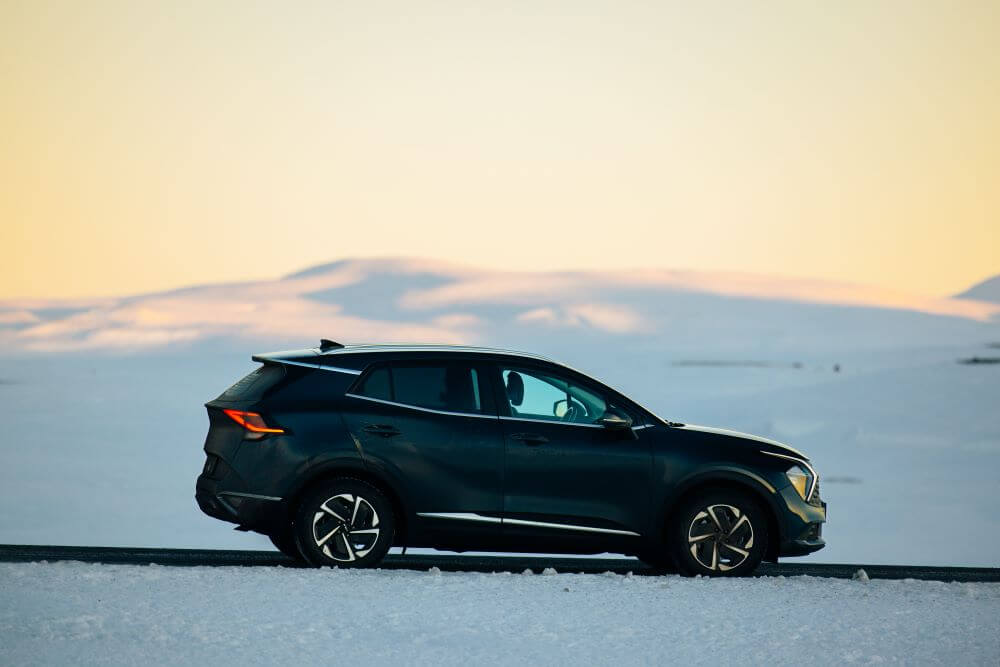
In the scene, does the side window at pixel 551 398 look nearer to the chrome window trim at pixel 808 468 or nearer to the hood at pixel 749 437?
the hood at pixel 749 437

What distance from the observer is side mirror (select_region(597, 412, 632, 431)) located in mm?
11172

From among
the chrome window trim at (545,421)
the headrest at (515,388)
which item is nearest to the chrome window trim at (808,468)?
the chrome window trim at (545,421)

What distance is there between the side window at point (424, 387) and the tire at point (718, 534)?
70.2 inches

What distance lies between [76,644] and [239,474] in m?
2.76

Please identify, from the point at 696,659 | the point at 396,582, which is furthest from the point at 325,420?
the point at 696,659

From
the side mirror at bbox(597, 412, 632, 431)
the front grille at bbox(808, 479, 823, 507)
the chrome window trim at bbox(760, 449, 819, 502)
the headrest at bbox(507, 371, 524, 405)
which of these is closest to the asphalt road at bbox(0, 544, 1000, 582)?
the front grille at bbox(808, 479, 823, 507)

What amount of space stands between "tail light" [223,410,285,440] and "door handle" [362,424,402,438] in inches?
24.5

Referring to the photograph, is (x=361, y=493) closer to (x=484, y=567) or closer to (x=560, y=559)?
(x=484, y=567)

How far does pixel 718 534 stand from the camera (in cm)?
1136

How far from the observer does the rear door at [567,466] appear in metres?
11.1

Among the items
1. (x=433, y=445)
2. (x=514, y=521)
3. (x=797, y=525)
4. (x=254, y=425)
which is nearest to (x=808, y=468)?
(x=797, y=525)

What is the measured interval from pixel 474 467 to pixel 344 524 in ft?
3.42

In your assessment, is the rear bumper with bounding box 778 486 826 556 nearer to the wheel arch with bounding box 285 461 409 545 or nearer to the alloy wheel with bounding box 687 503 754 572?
the alloy wheel with bounding box 687 503 754 572

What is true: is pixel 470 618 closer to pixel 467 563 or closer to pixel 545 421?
pixel 545 421
